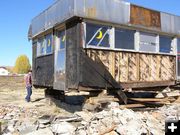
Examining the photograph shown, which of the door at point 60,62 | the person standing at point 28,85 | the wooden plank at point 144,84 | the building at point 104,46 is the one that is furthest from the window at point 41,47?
the wooden plank at point 144,84

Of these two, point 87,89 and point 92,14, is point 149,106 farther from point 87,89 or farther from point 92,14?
point 92,14

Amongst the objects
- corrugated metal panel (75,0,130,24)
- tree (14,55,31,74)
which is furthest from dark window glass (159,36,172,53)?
tree (14,55,31,74)

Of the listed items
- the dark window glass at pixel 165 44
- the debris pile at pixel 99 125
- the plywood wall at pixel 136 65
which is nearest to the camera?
the debris pile at pixel 99 125

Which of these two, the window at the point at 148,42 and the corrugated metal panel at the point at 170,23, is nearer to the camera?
the window at the point at 148,42

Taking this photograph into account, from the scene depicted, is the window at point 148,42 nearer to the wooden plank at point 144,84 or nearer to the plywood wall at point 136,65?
the plywood wall at point 136,65

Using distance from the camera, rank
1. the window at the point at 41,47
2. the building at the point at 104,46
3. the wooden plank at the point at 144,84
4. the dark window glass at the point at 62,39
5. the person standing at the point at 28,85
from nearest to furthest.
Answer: the building at the point at 104,46 < the wooden plank at the point at 144,84 < the dark window glass at the point at 62,39 < the window at the point at 41,47 < the person standing at the point at 28,85

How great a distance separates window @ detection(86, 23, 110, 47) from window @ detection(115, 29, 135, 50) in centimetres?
43

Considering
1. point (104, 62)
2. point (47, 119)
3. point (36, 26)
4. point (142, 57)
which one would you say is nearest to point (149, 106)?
point (142, 57)

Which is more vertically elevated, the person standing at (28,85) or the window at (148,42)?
the window at (148,42)

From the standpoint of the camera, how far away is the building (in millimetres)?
10102

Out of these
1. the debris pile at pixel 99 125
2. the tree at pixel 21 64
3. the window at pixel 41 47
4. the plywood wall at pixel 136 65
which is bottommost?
the debris pile at pixel 99 125

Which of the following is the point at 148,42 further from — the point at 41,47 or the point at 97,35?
the point at 41,47

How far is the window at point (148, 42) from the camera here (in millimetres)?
12062

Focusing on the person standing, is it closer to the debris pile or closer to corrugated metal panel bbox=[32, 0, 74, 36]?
corrugated metal panel bbox=[32, 0, 74, 36]
